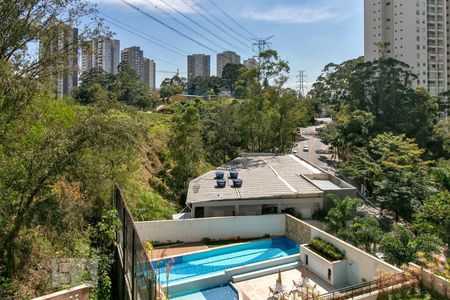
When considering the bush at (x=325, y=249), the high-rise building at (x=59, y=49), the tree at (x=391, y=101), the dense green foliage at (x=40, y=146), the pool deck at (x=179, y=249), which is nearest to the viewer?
the dense green foliage at (x=40, y=146)

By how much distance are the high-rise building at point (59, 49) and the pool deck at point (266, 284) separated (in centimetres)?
851

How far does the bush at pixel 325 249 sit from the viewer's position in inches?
510

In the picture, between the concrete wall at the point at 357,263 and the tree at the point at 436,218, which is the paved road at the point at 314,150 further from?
the concrete wall at the point at 357,263

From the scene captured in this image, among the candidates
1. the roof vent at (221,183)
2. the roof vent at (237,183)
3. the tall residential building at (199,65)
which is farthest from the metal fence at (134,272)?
the tall residential building at (199,65)

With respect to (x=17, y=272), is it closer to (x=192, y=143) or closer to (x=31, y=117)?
(x=31, y=117)

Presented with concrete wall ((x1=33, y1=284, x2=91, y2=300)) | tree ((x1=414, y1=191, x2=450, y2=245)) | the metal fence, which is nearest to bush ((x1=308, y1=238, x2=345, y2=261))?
tree ((x1=414, y1=191, x2=450, y2=245))

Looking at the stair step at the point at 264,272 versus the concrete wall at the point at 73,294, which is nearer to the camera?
the concrete wall at the point at 73,294

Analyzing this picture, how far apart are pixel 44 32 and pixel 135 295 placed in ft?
19.5

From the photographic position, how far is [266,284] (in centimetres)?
1255

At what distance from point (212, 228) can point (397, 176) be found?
10.6m

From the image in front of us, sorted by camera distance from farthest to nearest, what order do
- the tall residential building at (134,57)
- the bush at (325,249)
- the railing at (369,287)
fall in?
the tall residential building at (134,57) → the bush at (325,249) → the railing at (369,287)

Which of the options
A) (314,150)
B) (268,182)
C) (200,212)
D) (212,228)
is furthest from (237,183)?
(314,150)

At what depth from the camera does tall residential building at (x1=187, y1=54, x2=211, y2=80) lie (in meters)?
121

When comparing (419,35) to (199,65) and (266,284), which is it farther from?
(199,65)
